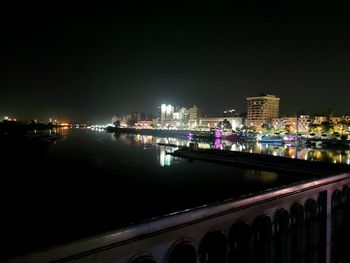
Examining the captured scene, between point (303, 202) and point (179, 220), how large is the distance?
2.55m

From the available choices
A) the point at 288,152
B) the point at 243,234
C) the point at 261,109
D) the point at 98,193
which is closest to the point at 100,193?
the point at 98,193

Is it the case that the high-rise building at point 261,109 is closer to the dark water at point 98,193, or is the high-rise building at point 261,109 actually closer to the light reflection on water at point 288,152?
the light reflection on water at point 288,152

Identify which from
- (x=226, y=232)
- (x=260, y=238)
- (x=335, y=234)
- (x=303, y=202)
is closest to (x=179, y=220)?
(x=226, y=232)

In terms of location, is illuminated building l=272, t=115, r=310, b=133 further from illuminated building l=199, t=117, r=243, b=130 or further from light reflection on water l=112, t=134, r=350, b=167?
light reflection on water l=112, t=134, r=350, b=167

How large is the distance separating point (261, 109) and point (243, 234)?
13713cm

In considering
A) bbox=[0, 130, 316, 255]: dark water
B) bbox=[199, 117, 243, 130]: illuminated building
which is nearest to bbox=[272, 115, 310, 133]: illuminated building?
bbox=[199, 117, 243, 130]: illuminated building

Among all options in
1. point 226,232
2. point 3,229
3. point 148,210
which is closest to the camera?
point 226,232

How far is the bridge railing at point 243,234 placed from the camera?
7.82ft

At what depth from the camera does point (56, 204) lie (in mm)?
17500

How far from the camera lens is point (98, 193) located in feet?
→ 66.3

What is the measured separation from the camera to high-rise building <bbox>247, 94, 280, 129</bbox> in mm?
133500

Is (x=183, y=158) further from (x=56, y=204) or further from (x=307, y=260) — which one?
(x=307, y=260)

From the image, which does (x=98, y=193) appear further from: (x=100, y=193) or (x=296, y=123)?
(x=296, y=123)

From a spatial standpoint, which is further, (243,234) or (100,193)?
(100,193)
